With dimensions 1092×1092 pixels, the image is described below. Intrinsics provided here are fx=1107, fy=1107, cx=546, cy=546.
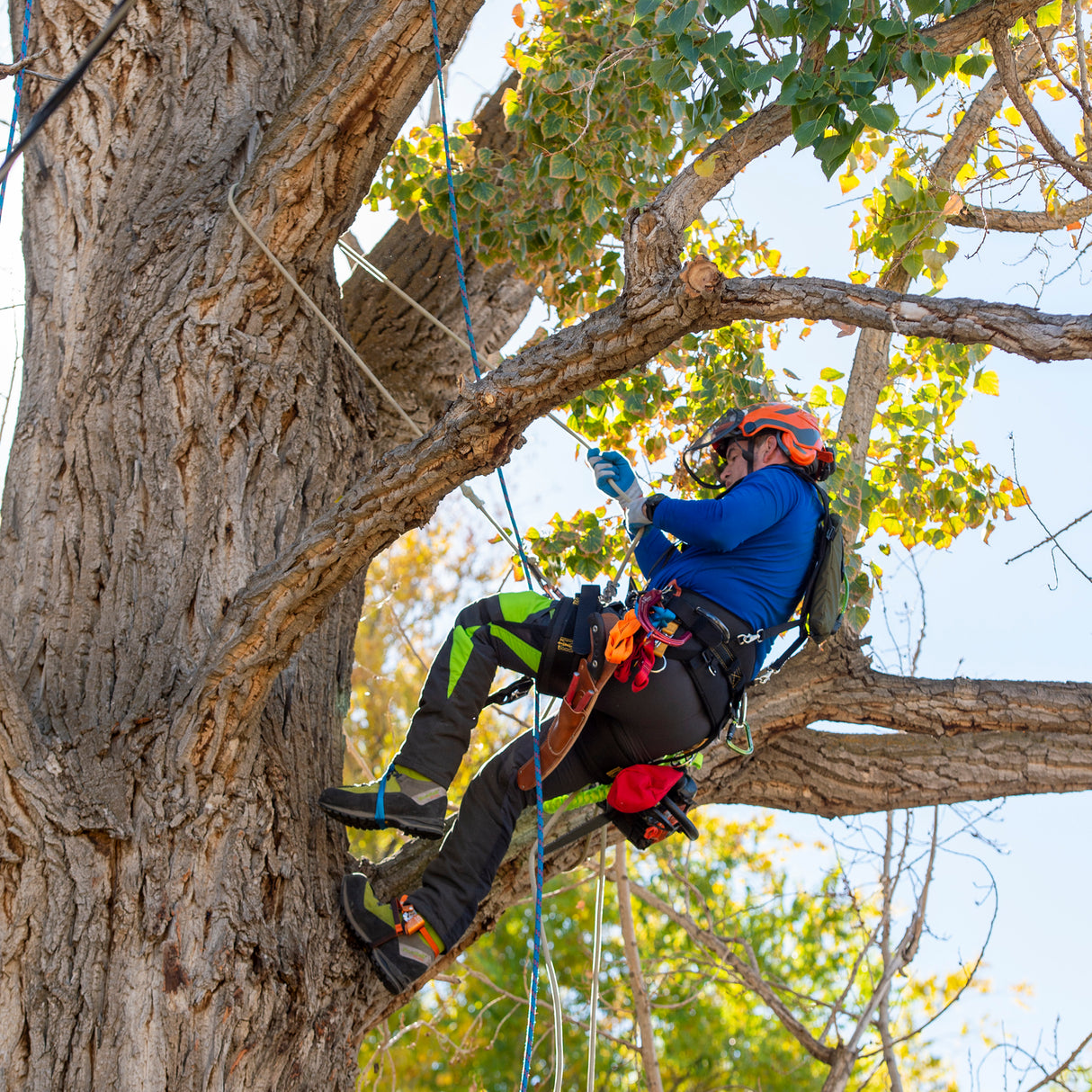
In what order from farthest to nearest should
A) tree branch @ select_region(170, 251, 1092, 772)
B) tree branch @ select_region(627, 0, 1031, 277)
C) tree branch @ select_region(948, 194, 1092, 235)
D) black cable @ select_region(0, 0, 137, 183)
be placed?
tree branch @ select_region(948, 194, 1092, 235)
tree branch @ select_region(627, 0, 1031, 277)
tree branch @ select_region(170, 251, 1092, 772)
black cable @ select_region(0, 0, 137, 183)

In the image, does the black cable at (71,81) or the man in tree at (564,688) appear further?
the man in tree at (564,688)

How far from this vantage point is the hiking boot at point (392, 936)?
3.03 meters

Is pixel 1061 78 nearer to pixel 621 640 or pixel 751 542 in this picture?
pixel 751 542

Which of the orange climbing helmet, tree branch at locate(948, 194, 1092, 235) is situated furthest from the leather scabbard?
tree branch at locate(948, 194, 1092, 235)

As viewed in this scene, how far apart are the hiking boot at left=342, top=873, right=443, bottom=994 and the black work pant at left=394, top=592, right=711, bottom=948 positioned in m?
0.04

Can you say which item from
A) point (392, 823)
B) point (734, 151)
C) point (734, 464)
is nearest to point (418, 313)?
point (734, 464)

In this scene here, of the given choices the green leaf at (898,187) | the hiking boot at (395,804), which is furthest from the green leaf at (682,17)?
the hiking boot at (395,804)

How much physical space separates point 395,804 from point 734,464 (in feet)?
4.82

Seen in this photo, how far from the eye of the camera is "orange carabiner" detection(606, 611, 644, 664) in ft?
9.50

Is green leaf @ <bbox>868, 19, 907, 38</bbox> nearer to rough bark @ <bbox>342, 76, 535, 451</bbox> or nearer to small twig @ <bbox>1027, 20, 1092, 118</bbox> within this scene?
small twig @ <bbox>1027, 20, 1092, 118</bbox>

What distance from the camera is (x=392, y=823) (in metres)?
3.03

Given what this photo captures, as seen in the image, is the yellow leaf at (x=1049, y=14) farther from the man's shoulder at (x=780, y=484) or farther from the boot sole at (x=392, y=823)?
the boot sole at (x=392, y=823)

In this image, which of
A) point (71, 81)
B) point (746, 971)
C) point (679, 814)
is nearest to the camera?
point (71, 81)

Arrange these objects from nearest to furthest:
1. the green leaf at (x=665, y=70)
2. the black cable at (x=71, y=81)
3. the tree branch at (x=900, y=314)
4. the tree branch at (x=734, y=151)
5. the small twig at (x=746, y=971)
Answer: the black cable at (x=71, y=81) → the tree branch at (x=900, y=314) → the tree branch at (x=734, y=151) → the green leaf at (x=665, y=70) → the small twig at (x=746, y=971)
